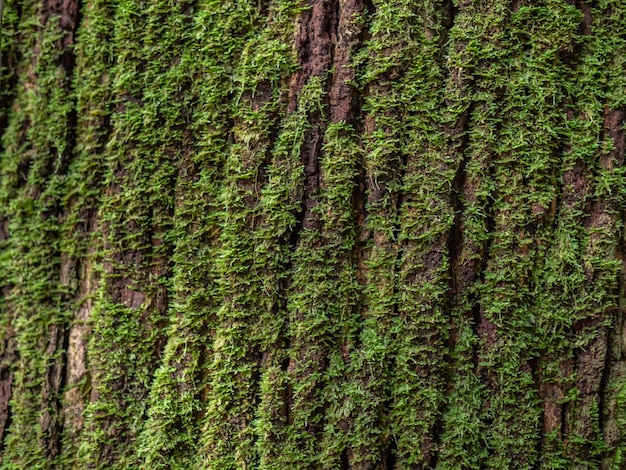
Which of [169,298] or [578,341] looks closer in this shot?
[578,341]

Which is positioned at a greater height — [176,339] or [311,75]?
[311,75]

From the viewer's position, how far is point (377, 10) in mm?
1478

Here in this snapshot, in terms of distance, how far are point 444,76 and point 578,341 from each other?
858mm

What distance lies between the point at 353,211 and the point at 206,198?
454mm

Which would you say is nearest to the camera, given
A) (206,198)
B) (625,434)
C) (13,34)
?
(625,434)

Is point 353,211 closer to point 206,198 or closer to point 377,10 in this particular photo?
point 206,198

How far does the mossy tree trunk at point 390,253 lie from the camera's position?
1.44 metres

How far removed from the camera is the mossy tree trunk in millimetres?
1442

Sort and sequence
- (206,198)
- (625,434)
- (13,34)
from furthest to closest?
1. (13,34)
2. (206,198)
3. (625,434)

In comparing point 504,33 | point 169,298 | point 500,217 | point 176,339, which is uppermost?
point 504,33

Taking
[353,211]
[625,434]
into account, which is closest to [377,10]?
[353,211]

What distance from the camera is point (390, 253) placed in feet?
4.80

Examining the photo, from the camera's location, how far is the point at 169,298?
5.14ft

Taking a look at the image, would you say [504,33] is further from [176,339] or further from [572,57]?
[176,339]
